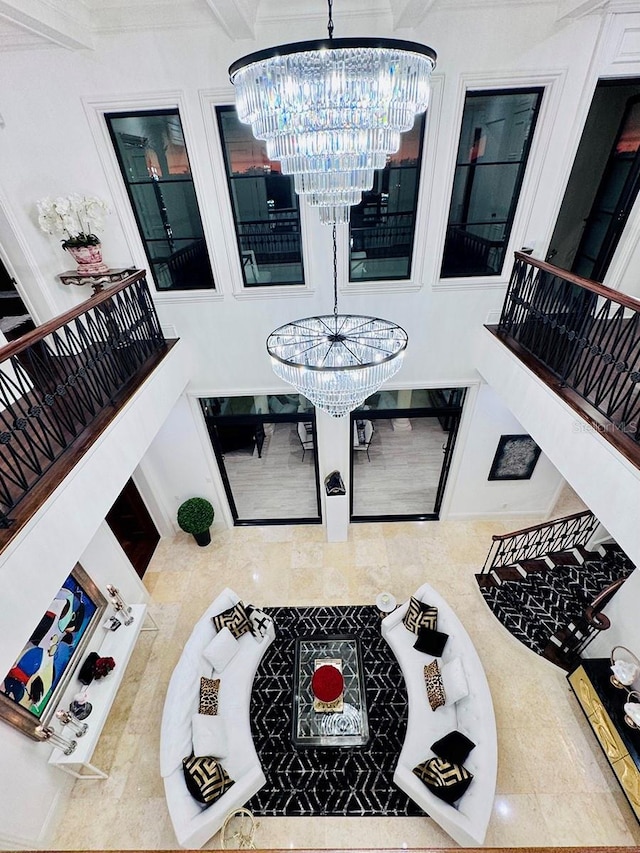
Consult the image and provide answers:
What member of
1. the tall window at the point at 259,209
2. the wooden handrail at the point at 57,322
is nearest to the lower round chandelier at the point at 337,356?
the wooden handrail at the point at 57,322

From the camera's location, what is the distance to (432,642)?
4555 mm

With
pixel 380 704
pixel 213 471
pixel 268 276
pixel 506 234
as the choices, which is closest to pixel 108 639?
pixel 213 471

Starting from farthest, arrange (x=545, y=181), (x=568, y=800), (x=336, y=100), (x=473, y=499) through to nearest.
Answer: (x=473, y=499) → (x=545, y=181) → (x=568, y=800) → (x=336, y=100)

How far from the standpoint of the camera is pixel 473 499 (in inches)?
257

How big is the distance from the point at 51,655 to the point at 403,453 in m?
6.22

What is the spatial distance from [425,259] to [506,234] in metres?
0.96

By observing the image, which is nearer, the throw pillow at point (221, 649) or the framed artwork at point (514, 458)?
the throw pillow at point (221, 649)

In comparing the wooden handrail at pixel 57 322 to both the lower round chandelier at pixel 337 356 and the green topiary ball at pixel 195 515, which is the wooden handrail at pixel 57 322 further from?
the green topiary ball at pixel 195 515

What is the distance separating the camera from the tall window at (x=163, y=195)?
4.06 metres

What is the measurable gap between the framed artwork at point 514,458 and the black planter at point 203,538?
4.68m

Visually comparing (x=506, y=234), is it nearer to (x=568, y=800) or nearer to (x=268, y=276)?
(x=268, y=276)

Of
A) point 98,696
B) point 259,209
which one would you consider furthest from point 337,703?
point 259,209

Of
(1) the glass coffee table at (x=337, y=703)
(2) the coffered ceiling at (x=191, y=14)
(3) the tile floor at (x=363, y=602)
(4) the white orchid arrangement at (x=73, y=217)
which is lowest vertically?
(3) the tile floor at (x=363, y=602)

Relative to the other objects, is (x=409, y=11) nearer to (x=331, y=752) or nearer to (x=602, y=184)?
(x=602, y=184)
